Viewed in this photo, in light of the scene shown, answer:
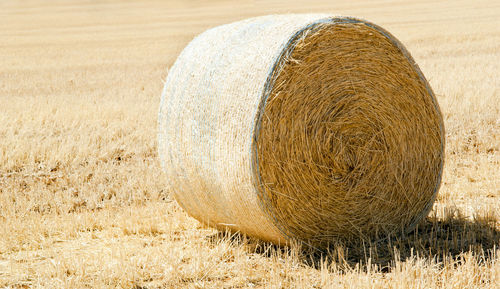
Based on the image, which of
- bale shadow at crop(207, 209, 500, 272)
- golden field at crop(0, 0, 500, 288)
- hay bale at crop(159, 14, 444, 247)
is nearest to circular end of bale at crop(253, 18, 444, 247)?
hay bale at crop(159, 14, 444, 247)

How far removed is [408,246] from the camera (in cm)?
502

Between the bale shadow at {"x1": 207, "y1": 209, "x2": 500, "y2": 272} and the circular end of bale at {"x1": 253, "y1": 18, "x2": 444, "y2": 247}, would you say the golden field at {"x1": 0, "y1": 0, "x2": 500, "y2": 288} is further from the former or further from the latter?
the circular end of bale at {"x1": 253, "y1": 18, "x2": 444, "y2": 247}

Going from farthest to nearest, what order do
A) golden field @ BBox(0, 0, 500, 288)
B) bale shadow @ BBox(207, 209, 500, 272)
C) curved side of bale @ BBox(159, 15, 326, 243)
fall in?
bale shadow @ BBox(207, 209, 500, 272)
curved side of bale @ BBox(159, 15, 326, 243)
golden field @ BBox(0, 0, 500, 288)

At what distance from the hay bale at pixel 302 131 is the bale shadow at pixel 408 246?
0.12m

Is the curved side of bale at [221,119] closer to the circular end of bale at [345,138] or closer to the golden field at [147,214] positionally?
the circular end of bale at [345,138]

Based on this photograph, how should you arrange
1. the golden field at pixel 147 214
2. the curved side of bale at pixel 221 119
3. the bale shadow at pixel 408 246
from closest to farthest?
the golden field at pixel 147 214 → the curved side of bale at pixel 221 119 → the bale shadow at pixel 408 246

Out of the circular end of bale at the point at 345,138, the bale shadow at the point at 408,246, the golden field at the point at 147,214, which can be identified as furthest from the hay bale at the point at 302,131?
the golden field at the point at 147,214

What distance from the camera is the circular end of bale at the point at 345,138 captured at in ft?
15.0

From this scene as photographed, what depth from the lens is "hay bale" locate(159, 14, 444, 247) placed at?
14.9ft

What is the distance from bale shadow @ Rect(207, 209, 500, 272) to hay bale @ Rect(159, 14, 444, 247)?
0.38 feet

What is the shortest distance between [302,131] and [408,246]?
136cm

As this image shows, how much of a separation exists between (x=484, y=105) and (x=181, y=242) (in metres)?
6.65

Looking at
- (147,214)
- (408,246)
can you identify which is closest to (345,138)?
(408,246)

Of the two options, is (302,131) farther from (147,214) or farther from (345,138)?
(147,214)
